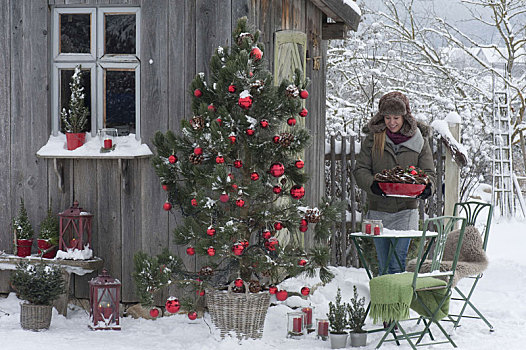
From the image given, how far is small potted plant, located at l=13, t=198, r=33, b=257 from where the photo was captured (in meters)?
5.98

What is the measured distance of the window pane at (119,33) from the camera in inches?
234

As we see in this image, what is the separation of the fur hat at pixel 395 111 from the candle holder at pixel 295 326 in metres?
1.77

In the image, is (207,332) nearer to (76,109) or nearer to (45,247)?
(45,247)

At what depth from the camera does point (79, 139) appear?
5.90 meters

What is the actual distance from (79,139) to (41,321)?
153 centimetres

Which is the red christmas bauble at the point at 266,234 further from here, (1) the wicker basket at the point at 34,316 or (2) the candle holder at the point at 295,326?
(1) the wicker basket at the point at 34,316

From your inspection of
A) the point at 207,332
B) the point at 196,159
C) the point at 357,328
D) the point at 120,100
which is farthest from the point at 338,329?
the point at 120,100

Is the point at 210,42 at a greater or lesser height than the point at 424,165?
greater

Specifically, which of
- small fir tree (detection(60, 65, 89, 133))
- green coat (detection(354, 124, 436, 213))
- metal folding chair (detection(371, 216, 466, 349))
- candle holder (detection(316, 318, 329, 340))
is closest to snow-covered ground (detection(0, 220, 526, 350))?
candle holder (detection(316, 318, 329, 340))

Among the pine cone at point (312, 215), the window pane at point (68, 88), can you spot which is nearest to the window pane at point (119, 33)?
the window pane at point (68, 88)

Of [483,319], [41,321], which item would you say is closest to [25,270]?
[41,321]

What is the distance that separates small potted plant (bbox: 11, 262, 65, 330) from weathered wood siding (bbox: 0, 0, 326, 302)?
55 cm

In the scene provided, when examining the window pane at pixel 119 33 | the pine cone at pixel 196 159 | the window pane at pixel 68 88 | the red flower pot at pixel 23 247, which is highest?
the window pane at pixel 119 33

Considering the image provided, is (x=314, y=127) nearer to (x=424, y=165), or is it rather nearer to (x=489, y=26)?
(x=424, y=165)
